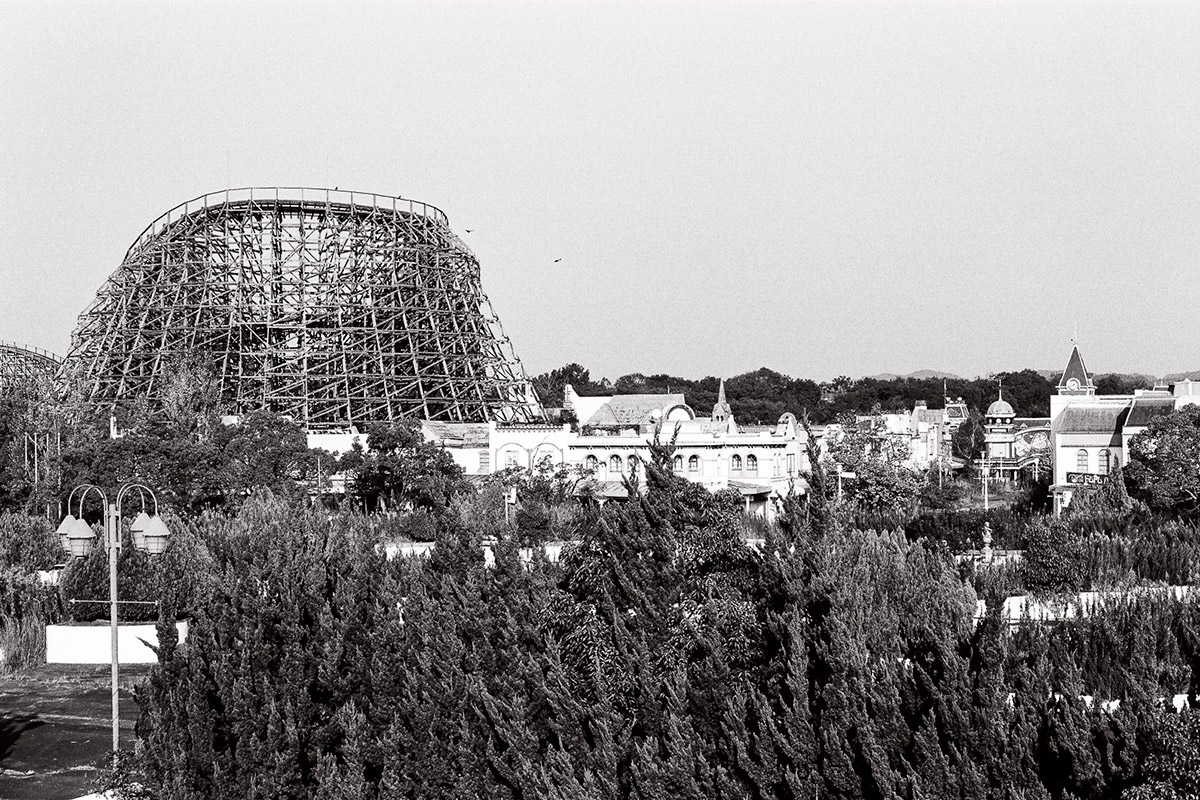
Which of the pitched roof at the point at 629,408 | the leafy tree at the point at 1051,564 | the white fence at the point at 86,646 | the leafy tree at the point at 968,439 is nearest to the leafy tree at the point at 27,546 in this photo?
the white fence at the point at 86,646

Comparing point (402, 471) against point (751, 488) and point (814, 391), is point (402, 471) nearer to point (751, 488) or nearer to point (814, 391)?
point (751, 488)

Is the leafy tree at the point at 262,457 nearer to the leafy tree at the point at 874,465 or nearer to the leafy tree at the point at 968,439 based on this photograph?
the leafy tree at the point at 874,465

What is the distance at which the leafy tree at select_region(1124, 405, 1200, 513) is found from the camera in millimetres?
32719

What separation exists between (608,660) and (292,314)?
4888 centimetres

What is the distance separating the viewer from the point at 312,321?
5441 cm

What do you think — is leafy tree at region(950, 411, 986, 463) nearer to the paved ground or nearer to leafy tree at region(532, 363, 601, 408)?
leafy tree at region(532, 363, 601, 408)

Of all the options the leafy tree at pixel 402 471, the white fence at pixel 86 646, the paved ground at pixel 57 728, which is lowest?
the paved ground at pixel 57 728

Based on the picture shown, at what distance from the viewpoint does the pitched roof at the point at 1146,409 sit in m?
40.4

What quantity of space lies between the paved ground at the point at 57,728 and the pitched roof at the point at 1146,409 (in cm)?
3411

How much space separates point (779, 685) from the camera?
8.45 meters

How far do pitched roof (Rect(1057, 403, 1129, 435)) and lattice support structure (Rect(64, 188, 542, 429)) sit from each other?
23083 millimetres

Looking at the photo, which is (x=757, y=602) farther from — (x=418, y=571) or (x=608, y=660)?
(x=418, y=571)

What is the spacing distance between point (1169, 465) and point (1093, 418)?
11035 millimetres

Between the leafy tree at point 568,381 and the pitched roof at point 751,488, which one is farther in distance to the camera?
the leafy tree at point 568,381
